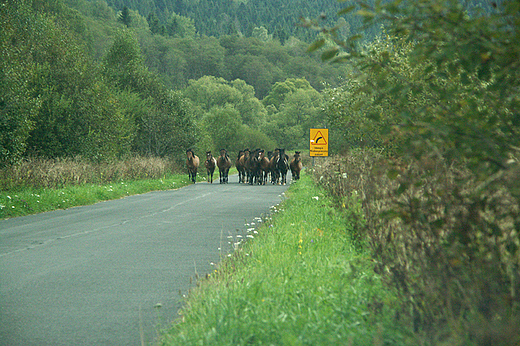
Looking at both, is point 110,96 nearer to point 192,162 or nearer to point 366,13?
point 192,162

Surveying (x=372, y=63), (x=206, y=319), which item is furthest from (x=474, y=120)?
(x=206, y=319)

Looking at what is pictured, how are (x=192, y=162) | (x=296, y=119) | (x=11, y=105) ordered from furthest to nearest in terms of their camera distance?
(x=296, y=119) < (x=192, y=162) < (x=11, y=105)

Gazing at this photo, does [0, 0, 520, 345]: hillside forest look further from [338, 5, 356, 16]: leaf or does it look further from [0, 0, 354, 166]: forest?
[0, 0, 354, 166]: forest

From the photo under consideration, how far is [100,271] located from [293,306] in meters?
4.37

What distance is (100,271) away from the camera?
8594mm

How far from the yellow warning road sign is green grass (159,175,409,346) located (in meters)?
26.4

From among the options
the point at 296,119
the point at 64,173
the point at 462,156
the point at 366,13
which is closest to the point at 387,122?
the point at 462,156

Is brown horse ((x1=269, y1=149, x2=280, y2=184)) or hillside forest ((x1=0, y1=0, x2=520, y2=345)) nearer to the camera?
hillside forest ((x1=0, y1=0, x2=520, y2=345))

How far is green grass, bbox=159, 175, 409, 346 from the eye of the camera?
434cm

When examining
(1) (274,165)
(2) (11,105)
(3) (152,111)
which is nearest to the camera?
(2) (11,105)

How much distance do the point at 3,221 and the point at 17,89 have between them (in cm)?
915

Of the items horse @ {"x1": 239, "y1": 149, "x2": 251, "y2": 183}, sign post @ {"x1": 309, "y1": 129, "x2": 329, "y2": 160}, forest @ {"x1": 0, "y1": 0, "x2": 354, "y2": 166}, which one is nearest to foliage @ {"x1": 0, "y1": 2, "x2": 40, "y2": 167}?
forest @ {"x1": 0, "y1": 0, "x2": 354, "y2": 166}

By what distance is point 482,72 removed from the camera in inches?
149

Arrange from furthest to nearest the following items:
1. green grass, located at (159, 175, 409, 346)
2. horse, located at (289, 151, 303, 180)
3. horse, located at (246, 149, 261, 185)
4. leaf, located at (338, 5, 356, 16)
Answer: horse, located at (246, 149, 261, 185) → horse, located at (289, 151, 303, 180) → green grass, located at (159, 175, 409, 346) → leaf, located at (338, 5, 356, 16)
